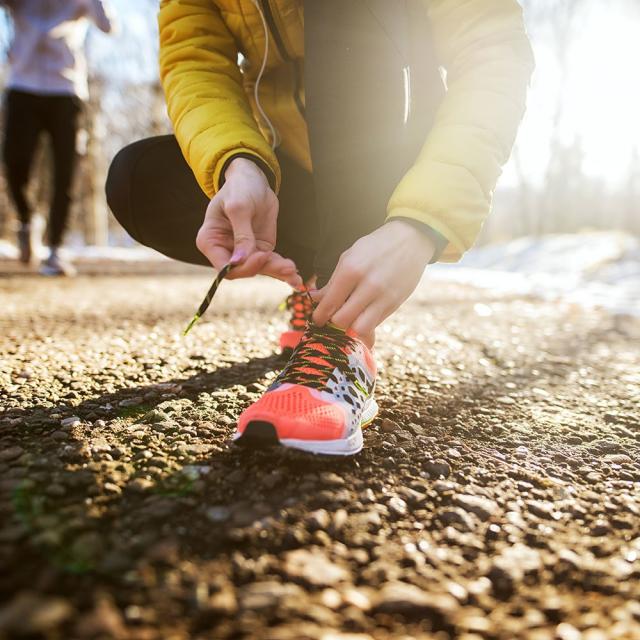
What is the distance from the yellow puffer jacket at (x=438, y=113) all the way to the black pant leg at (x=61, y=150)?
236 centimetres

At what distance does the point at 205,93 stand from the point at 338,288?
678mm

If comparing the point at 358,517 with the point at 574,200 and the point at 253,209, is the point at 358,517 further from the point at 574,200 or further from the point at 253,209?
the point at 574,200

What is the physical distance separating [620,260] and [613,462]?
779 centimetres

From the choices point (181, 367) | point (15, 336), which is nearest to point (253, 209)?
point (181, 367)

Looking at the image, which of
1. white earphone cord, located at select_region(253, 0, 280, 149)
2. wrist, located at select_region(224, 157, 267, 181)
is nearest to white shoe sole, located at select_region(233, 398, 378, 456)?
wrist, located at select_region(224, 157, 267, 181)

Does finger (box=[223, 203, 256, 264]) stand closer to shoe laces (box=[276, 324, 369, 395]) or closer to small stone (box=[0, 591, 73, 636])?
shoe laces (box=[276, 324, 369, 395])

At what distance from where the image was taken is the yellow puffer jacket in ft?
2.85

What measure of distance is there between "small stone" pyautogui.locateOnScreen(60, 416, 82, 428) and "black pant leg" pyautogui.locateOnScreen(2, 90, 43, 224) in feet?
9.49

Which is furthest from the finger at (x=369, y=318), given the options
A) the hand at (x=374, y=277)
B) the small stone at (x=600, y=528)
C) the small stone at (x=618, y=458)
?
the small stone at (x=618, y=458)

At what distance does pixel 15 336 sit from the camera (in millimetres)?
1680

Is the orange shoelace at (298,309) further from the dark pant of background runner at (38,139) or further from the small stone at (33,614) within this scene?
the dark pant of background runner at (38,139)

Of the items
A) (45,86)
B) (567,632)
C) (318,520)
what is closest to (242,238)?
(318,520)

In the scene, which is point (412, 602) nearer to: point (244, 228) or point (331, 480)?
point (331, 480)

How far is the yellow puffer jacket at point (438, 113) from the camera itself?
0.87 m
